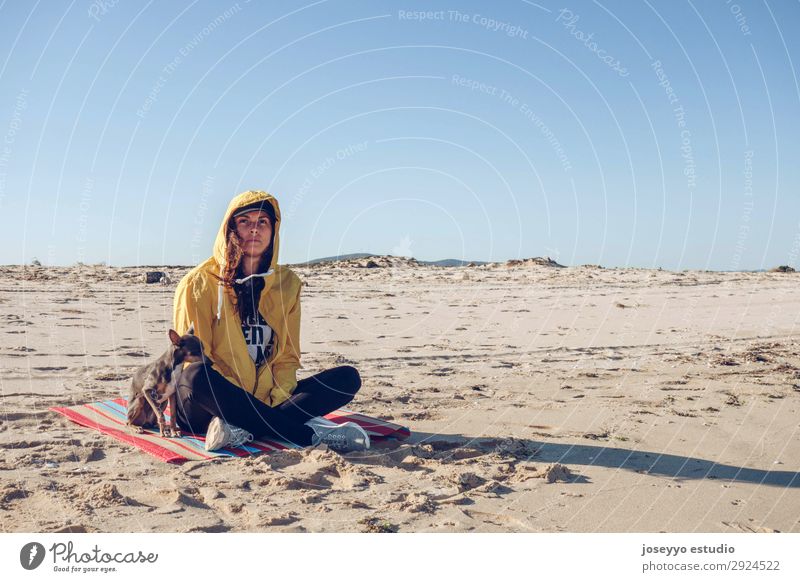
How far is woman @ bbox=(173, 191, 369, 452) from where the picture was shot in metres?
5.38

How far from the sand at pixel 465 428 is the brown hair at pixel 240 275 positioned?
127cm

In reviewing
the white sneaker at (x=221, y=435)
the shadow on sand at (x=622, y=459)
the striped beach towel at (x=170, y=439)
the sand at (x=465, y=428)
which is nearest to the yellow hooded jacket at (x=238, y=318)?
the white sneaker at (x=221, y=435)

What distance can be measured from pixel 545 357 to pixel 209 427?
5883 mm

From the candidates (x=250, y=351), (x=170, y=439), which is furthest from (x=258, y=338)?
(x=170, y=439)

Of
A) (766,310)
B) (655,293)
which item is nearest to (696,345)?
(766,310)

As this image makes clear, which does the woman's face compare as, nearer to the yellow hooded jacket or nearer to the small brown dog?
the yellow hooded jacket

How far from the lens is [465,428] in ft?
20.5

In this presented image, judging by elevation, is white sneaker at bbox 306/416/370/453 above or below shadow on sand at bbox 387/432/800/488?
above

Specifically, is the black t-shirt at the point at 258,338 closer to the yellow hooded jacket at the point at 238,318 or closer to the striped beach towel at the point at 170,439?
the yellow hooded jacket at the point at 238,318

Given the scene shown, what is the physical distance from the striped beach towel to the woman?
11 centimetres
